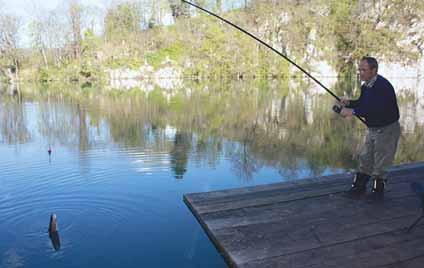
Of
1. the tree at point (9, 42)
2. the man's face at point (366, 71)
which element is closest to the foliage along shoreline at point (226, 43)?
the tree at point (9, 42)

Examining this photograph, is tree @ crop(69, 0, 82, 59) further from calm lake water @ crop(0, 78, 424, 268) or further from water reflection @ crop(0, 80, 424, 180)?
calm lake water @ crop(0, 78, 424, 268)

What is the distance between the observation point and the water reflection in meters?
9.43

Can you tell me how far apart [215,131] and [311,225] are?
975 centimetres

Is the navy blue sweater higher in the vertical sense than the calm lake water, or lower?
higher

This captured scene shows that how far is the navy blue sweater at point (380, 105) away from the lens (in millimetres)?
4078

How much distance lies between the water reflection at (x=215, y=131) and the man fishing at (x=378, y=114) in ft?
12.4

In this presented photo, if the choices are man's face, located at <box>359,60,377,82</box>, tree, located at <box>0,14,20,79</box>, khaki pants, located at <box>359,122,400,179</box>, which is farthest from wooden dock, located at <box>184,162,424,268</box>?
tree, located at <box>0,14,20,79</box>

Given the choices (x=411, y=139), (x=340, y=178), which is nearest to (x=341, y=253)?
(x=340, y=178)

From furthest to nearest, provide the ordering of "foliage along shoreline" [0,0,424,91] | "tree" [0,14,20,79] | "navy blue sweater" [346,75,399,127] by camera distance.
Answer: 1. "foliage along shoreline" [0,0,424,91]
2. "tree" [0,14,20,79]
3. "navy blue sweater" [346,75,399,127]

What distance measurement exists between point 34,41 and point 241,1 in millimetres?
29466

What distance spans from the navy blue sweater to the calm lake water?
235 centimetres

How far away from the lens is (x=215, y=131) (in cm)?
1343

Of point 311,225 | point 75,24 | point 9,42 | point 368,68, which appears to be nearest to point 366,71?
point 368,68

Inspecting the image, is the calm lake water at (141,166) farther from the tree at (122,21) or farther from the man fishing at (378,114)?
the tree at (122,21)
